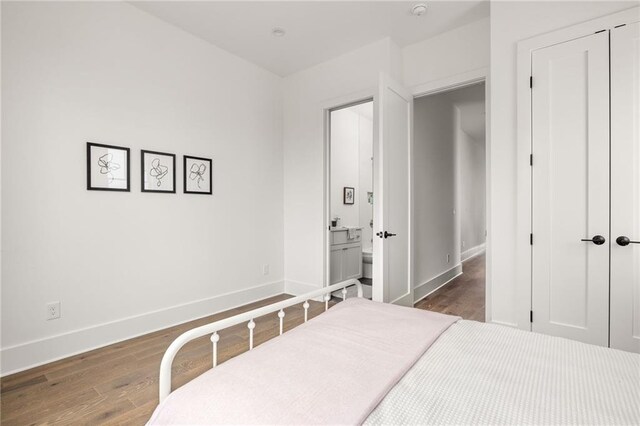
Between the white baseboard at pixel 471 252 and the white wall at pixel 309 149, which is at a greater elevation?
the white wall at pixel 309 149

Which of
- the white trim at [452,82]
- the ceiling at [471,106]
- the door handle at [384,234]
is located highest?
the ceiling at [471,106]

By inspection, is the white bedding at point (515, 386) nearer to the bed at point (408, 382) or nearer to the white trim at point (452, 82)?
the bed at point (408, 382)

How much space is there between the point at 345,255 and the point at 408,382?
3.44 meters

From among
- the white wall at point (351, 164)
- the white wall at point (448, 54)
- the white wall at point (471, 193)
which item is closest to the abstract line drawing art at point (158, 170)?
the white wall at point (351, 164)

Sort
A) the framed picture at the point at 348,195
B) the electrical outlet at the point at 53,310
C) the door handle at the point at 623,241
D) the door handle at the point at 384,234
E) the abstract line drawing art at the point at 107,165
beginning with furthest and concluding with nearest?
the framed picture at the point at 348,195
the door handle at the point at 384,234
the abstract line drawing art at the point at 107,165
the electrical outlet at the point at 53,310
the door handle at the point at 623,241

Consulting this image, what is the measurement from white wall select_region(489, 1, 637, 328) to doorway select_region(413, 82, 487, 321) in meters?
0.81

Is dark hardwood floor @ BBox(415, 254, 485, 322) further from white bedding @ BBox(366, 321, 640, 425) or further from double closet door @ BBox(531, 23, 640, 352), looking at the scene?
white bedding @ BBox(366, 321, 640, 425)

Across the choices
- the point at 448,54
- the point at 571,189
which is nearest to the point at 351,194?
the point at 448,54

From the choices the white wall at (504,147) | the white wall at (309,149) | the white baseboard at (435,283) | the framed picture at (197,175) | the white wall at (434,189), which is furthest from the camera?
the white wall at (434,189)

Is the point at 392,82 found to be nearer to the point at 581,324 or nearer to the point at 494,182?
the point at 494,182

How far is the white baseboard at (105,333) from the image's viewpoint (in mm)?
2105

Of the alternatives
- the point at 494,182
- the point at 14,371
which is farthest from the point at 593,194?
the point at 14,371

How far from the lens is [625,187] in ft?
6.42

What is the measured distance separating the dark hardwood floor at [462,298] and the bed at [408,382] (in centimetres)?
205
